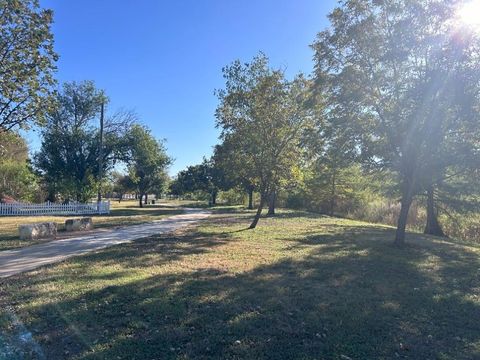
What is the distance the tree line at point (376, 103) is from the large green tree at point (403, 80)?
0.09 feet

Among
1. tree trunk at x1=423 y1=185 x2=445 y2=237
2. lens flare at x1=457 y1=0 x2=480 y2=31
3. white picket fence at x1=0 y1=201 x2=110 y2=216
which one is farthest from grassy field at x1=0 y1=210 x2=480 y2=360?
white picket fence at x1=0 y1=201 x2=110 y2=216

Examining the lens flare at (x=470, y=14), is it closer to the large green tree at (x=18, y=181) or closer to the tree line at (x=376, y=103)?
the tree line at (x=376, y=103)

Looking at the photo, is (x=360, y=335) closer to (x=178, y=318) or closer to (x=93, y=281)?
(x=178, y=318)

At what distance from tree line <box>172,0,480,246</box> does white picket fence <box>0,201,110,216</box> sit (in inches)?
580

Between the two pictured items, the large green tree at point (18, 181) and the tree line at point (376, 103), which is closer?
the tree line at point (376, 103)

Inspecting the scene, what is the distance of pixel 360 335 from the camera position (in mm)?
4535

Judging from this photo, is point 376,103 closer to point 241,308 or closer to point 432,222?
point 241,308

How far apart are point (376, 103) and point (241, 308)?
28.7ft

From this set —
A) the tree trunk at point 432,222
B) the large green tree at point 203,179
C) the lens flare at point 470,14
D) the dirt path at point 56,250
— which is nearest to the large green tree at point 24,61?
the dirt path at point 56,250

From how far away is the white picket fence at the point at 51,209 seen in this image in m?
22.8

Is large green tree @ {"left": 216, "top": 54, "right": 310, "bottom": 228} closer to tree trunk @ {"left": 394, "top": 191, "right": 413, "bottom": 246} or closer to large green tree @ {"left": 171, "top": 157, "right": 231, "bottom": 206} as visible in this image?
tree trunk @ {"left": 394, "top": 191, "right": 413, "bottom": 246}

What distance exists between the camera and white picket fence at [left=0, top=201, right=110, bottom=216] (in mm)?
22828

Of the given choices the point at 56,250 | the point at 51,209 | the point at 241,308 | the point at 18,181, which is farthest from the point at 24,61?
the point at 18,181

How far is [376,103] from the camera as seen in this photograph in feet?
38.2
